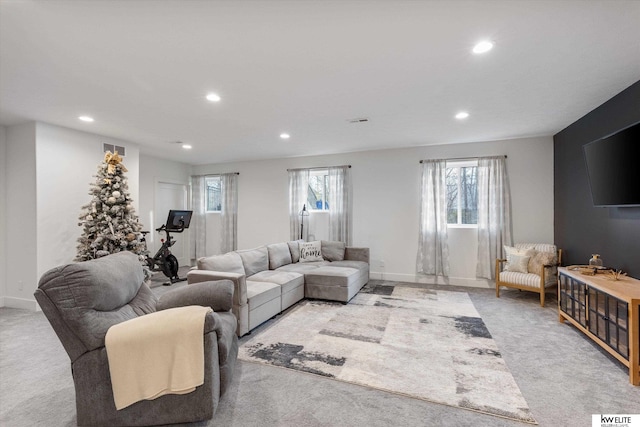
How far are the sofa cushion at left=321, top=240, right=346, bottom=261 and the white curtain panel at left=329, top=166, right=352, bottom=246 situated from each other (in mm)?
448

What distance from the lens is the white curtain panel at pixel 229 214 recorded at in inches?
Result: 274

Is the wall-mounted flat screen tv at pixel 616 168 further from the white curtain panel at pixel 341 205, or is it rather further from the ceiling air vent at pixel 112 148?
the ceiling air vent at pixel 112 148

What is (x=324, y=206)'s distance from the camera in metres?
6.31

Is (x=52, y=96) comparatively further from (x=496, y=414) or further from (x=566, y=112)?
(x=566, y=112)

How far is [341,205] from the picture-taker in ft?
19.5

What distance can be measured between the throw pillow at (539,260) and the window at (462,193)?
1068 mm

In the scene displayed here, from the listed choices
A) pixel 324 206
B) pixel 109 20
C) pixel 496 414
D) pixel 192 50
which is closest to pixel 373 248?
pixel 324 206

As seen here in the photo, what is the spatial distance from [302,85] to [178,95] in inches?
53.5

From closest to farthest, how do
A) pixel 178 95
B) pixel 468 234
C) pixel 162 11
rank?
1. pixel 162 11
2. pixel 178 95
3. pixel 468 234

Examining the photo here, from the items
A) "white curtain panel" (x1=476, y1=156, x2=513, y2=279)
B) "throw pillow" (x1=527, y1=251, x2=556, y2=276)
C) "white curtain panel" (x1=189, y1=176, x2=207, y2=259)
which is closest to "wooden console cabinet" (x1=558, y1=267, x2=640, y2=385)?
"throw pillow" (x1=527, y1=251, x2=556, y2=276)

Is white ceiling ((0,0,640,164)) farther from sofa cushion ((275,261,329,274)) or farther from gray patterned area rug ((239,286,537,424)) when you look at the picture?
gray patterned area rug ((239,286,537,424))

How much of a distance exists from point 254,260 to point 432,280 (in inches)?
131

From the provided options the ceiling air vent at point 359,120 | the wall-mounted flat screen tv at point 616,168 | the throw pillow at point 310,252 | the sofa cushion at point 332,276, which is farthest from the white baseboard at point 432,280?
the ceiling air vent at point 359,120

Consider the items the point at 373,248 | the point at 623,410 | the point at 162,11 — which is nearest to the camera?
the point at 162,11
